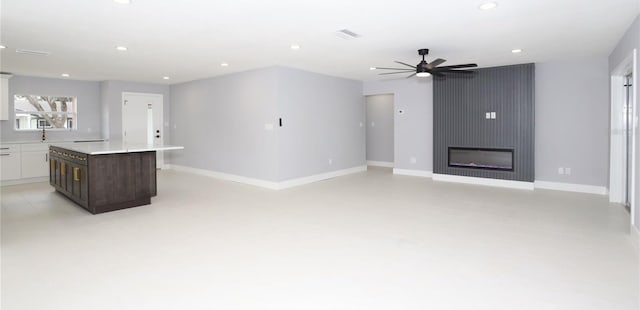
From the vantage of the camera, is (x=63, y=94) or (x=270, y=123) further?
(x=63, y=94)

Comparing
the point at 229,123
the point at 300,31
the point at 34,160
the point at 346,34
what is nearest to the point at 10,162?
the point at 34,160

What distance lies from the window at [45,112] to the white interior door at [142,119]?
1.11 meters

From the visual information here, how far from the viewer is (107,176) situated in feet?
16.1

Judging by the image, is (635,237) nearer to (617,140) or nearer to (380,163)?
(617,140)

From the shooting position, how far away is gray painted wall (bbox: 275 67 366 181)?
6.86 meters

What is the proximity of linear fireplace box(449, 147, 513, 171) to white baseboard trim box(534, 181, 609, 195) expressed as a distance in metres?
0.62

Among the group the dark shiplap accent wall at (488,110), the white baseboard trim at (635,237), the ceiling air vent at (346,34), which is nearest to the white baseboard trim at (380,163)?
the dark shiplap accent wall at (488,110)

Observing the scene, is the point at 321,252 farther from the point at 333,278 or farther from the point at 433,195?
the point at 433,195

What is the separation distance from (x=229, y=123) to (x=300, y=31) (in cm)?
381

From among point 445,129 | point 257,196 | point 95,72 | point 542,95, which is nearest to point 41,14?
point 257,196

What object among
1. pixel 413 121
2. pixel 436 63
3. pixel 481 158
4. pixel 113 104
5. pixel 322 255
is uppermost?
pixel 436 63

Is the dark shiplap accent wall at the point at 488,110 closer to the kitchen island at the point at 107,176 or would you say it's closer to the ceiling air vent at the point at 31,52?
the kitchen island at the point at 107,176

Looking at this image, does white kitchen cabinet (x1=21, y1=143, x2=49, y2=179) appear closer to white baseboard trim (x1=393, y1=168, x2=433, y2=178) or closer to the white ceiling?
the white ceiling

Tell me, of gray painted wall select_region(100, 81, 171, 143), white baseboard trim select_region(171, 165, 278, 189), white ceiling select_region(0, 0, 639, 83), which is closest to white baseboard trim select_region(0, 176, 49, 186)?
gray painted wall select_region(100, 81, 171, 143)
